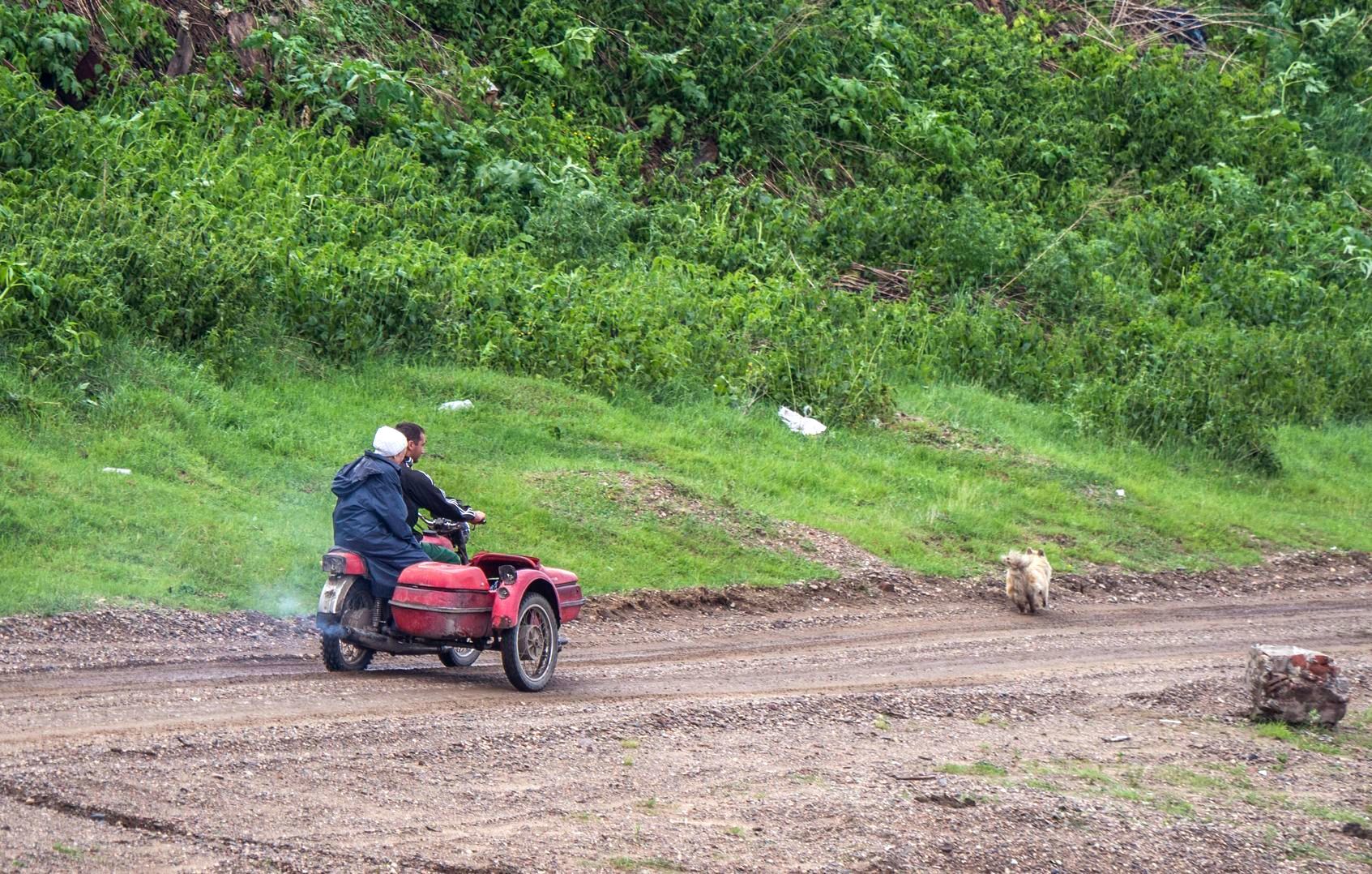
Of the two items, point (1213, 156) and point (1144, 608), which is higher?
point (1213, 156)

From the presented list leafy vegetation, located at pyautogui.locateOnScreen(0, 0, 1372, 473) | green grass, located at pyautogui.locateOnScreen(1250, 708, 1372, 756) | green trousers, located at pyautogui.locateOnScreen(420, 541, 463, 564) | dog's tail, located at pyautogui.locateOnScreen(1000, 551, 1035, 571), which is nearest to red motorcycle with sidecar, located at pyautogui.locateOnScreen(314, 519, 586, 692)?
green trousers, located at pyautogui.locateOnScreen(420, 541, 463, 564)

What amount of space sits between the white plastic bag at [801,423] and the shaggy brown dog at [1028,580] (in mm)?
4212

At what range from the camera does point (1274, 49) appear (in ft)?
110

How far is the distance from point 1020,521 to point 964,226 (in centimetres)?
786

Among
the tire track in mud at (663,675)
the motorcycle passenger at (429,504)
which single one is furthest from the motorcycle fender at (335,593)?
the motorcycle passenger at (429,504)

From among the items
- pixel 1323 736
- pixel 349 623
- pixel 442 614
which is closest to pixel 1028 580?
pixel 1323 736

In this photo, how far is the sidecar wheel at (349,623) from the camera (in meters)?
9.27

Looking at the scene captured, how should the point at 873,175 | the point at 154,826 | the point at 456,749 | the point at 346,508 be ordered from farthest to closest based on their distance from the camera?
the point at 873,175 → the point at 346,508 → the point at 456,749 → the point at 154,826

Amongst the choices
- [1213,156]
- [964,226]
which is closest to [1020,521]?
[964,226]

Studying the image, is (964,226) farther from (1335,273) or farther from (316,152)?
(316,152)

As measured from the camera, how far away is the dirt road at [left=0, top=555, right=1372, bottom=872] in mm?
6059

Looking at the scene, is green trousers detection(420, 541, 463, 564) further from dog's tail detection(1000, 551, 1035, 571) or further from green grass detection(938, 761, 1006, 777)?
dog's tail detection(1000, 551, 1035, 571)

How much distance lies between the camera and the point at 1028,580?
14.3 m

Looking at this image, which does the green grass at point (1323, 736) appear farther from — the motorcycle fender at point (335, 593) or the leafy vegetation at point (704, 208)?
the leafy vegetation at point (704, 208)
